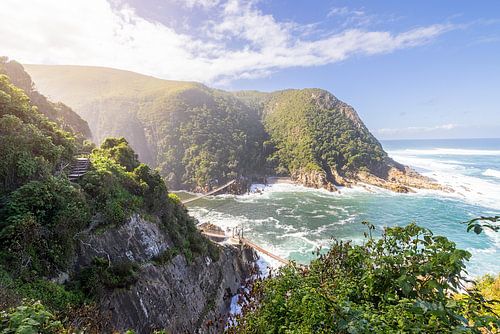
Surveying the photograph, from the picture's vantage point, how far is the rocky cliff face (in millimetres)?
15252

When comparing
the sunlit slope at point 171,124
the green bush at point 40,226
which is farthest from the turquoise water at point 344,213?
the green bush at point 40,226

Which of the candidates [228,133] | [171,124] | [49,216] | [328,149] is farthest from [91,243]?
[171,124]

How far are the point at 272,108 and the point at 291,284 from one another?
151m

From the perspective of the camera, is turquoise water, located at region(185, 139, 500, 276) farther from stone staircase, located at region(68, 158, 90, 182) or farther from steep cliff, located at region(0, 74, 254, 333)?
stone staircase, located at region(68, 158, 90, 182)

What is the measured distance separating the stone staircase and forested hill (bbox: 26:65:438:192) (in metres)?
64.2

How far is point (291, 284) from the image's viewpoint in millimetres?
7871

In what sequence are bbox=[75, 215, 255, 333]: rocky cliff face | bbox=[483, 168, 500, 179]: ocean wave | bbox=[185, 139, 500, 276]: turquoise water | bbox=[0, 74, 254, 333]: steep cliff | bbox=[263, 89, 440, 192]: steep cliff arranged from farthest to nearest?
bbox=[483, 168, 500, 179]: ocean wave < bbox=[263, 89, 440, 192]: steep cliff < bbox=[185, 139, 500, 276]: turquoise water < bbox=[75, 215, 255, 333]: rocky cliff face < bbox=[0, 74, 254, 333]: steep cliff

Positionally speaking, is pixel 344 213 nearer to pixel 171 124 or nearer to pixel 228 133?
pixel 228 133

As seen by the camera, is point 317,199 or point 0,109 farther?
point 317,199

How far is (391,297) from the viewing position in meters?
5.01

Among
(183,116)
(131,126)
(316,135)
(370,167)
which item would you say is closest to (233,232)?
(370,167)

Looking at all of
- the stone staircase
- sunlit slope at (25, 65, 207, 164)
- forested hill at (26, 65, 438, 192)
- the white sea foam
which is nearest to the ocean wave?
the white sea foam

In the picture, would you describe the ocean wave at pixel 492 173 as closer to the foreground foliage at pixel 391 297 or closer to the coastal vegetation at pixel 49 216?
the coastal vegetation at pixel 49 216

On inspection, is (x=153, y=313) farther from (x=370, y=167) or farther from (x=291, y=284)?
(x=370, y=167)
